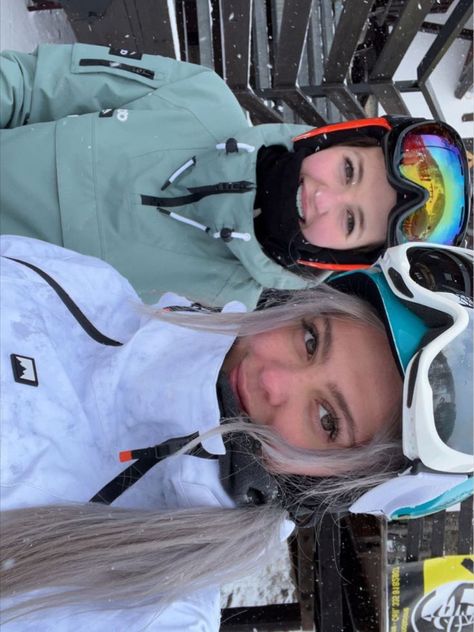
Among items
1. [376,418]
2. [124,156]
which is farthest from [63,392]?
[124,156]

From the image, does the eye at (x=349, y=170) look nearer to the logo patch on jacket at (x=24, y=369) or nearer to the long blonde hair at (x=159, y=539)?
the long blonde hair at (x=159, y=539)

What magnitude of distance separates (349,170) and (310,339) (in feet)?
2.58

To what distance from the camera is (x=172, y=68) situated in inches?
89.1

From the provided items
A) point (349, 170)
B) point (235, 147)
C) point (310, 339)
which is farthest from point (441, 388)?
point (235, 147)

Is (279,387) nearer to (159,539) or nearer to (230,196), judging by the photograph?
(159,539)

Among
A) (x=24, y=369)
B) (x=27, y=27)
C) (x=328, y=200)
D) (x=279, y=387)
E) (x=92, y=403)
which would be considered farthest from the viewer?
(x=27, y=27)

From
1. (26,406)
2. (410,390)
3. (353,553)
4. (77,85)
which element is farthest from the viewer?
(353,553)

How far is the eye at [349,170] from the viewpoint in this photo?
2.14 m

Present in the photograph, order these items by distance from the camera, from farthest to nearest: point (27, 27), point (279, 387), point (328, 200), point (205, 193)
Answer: point (27, 27)
point (205, 193)
point (328, 200)
point (279, 387)

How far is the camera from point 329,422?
153 centimetres

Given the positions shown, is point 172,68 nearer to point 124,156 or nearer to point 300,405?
point 124,156

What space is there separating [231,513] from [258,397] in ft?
0.91

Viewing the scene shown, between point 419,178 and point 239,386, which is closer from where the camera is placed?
point 239,386

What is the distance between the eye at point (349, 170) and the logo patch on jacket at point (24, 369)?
1262mm
